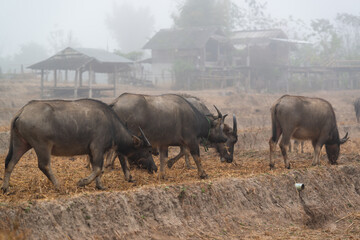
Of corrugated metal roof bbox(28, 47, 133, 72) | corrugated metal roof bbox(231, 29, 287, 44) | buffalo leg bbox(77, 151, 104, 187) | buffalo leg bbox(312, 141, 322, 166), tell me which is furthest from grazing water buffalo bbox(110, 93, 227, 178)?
corrugated metal roof bbox(231, 29, 287, 44)

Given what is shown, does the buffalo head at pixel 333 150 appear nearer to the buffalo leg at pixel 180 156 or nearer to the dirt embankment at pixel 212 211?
the dirt embankment at pixel 212 211

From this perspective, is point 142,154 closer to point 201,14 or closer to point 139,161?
point 139,161

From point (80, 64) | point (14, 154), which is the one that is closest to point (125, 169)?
point (14, 154)

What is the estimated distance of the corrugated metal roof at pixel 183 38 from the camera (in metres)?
45.7

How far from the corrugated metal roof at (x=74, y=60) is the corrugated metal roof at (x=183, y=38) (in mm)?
9496

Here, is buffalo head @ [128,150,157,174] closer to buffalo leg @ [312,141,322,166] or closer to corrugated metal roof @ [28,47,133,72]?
buffalo leg @ [312,141,322,166]

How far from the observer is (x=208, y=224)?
8656 millimetres

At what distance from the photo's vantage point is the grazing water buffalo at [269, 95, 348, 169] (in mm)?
11875

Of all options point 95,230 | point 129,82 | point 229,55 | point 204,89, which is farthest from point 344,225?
point 229,55

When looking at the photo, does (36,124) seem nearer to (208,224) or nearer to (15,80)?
(208,224)

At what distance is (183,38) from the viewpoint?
46.9 m

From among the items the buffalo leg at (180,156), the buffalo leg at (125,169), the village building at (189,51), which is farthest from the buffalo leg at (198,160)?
the village building at (189,51)

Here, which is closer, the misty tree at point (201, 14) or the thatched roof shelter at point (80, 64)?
the thatched roof shelter at point (80, 64)

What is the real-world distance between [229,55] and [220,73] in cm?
351
